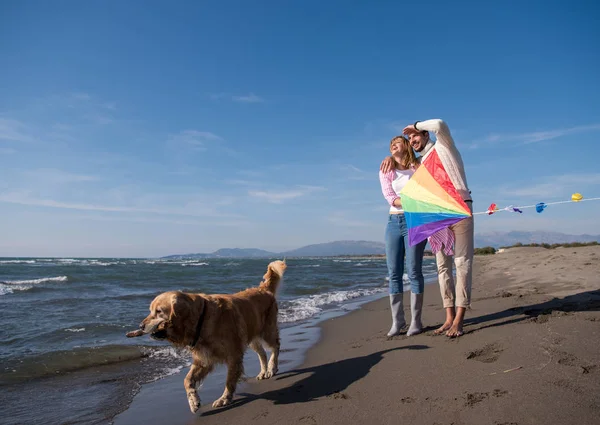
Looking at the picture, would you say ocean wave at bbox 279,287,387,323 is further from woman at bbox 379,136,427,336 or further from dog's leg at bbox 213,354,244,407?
dog's leg at bbox 213,354,244,407

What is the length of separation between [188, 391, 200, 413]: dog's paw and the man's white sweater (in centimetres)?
360

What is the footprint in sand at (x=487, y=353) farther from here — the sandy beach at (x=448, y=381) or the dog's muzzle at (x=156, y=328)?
the dog's muzzle at (x=156, y=328)

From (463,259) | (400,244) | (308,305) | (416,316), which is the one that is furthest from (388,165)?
(308,305)

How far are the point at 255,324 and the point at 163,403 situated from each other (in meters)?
1.25

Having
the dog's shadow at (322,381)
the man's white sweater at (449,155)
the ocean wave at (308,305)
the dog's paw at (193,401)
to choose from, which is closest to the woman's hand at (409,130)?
the man's white sweater at (449,155)

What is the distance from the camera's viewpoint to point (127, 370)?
5.07 m

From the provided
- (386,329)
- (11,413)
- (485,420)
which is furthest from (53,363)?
(485,420)

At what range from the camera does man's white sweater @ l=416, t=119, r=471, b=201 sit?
4547mm

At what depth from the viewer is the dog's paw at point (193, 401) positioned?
356cm

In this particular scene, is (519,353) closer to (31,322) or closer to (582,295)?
(582,295)

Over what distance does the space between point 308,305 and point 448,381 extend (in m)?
7.25

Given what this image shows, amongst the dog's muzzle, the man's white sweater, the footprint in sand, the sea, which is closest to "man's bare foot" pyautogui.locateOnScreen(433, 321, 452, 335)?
the footprint in sand

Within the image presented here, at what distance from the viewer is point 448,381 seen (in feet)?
10.4

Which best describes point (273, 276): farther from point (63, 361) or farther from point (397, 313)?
point (63, 361)
